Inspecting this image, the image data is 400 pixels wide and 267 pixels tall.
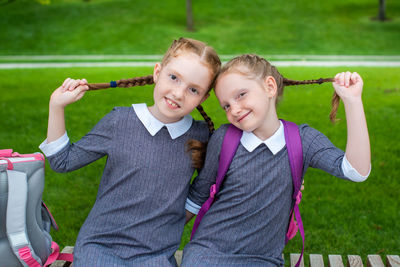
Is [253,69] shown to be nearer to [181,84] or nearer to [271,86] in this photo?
[271,86]

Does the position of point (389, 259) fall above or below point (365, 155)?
below

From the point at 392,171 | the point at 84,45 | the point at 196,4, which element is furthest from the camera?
the point at 196,4

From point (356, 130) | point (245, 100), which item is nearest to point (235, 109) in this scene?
point (245, 100)

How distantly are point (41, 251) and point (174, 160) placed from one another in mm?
797

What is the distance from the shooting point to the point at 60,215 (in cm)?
420

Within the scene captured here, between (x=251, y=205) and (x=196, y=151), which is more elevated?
(x=196, y=151)

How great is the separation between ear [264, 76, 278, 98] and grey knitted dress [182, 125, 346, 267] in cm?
23

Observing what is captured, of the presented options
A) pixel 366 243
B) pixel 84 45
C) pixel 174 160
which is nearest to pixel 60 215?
pixel 174 160

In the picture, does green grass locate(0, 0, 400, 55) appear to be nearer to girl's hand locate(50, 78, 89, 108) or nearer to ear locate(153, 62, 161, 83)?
ear locate(153, 62, 161, 83)

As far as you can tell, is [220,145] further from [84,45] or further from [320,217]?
[84,45]

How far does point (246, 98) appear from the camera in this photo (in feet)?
7.39

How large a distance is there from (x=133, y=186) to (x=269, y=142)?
693 mm

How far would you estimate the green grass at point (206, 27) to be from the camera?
59.5 ft

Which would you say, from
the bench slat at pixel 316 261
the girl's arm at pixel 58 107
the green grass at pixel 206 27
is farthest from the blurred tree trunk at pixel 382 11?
the girl's arm at pixel 58 107
